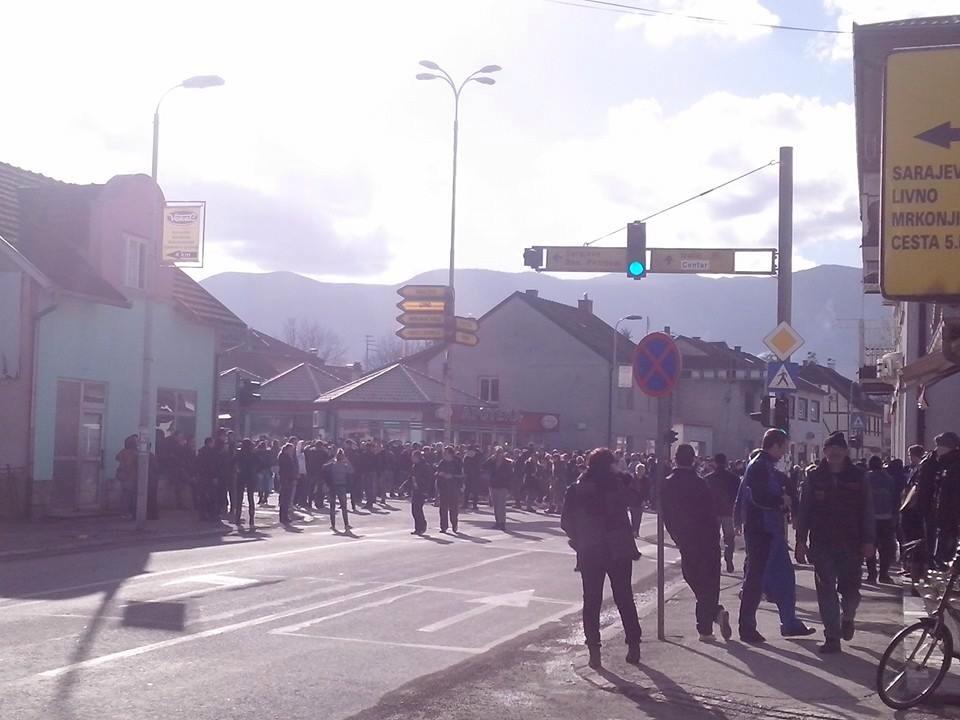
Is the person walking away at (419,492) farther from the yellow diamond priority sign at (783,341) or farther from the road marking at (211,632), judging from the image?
the yellow diamond priority sign at (783,341)

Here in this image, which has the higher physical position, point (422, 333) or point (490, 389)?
point (422, 333)

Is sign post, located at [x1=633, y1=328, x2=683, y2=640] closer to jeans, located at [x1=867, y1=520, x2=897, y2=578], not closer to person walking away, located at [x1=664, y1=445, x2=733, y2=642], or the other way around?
person walking away, located at [x1=664, y1=445, x2=733, y2=642]

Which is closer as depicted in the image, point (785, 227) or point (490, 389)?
point (785, 227)

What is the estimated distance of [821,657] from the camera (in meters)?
10.7

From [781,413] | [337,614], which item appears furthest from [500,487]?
[337,614]

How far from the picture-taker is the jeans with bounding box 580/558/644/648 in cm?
1040

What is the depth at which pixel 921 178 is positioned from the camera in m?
8.09

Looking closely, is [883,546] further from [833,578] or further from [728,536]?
[833,578]

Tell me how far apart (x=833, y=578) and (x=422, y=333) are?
1745 centimetres

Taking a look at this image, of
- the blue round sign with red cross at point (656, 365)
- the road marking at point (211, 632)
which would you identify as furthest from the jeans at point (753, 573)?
the road marking at point (211, 632)

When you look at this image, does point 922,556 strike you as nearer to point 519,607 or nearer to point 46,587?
point 519,607

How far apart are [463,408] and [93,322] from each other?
84.7 feet

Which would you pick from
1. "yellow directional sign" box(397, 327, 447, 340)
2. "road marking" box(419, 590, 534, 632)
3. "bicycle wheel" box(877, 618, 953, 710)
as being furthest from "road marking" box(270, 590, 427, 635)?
"yellow directional sign" box(397, 327, 447, 340)

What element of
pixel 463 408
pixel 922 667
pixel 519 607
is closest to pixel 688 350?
pixel 463 408
